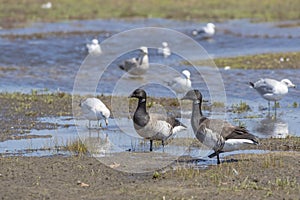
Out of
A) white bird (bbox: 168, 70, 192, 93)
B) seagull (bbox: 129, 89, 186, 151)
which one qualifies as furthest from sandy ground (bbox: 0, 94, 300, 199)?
white bird (bbox: 168, 70, 192, 93)

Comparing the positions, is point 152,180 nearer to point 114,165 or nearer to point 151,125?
point 114,165

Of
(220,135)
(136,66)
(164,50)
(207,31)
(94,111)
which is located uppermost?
(207,31)

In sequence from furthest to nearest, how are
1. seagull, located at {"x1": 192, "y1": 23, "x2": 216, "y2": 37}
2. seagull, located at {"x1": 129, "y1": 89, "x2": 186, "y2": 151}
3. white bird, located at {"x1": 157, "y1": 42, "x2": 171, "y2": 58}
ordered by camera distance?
seagull, located at {"x1": 192, "y1": 23, "x2": 216, "y2": 37}, white bird, located at {"x1": 157, "y1": 42, "x2": 171, "y2": 58}, seagull, located at {"x1": 129, "y1": 89, "x2": 186, "y2": 151}

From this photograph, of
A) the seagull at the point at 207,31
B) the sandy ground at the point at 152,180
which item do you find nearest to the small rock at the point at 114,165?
the sandy ground at the point at 152,180

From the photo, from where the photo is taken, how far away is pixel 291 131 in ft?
49.5

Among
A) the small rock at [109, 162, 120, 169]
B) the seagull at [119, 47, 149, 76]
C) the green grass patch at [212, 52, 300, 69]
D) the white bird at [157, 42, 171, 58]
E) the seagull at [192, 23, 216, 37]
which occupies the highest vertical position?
the seagull at [192, 23, 216, 37]

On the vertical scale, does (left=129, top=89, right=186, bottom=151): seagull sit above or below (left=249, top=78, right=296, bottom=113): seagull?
below

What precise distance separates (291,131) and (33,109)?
6548 millimetres

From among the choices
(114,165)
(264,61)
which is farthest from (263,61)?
(114,165)

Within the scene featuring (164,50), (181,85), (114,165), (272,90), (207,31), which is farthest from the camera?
(207,31)

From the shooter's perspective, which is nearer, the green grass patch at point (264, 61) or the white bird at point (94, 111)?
the white bird at point (94, 111)

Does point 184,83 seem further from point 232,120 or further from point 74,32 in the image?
point 74,32

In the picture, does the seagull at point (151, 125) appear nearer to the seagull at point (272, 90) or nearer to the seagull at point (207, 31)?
the seagull at point (272, 90)

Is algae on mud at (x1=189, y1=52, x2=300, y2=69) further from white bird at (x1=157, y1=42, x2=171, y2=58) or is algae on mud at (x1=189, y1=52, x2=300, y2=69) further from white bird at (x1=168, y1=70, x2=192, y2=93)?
white bird at (x1=168, y1=70, x2=192, y2=93)
